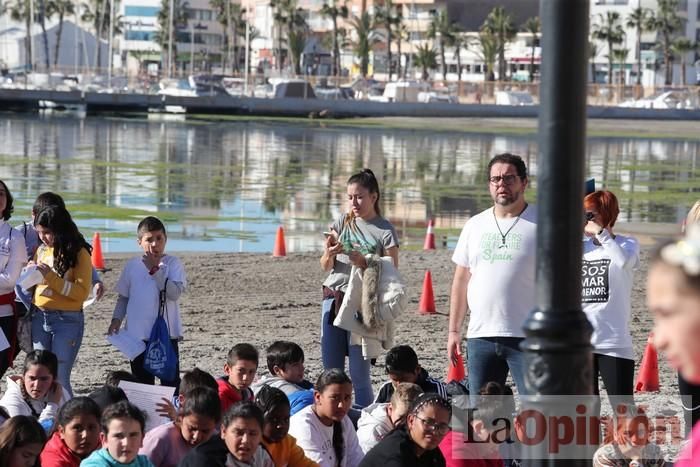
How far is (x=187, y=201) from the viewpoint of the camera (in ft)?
85.5

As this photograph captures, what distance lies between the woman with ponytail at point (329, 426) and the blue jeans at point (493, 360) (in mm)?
690

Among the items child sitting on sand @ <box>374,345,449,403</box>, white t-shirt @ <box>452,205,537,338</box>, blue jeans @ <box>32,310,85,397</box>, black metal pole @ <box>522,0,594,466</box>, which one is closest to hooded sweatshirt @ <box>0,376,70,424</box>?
blue jeans @ <box>32,310,85,397</box>

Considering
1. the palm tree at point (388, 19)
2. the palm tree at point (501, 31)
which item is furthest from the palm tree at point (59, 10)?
the palm tree at point (501, 31)

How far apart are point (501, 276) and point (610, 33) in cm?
12280

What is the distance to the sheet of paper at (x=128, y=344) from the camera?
A: 27.3ft

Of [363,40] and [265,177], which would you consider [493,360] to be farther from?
[363,40]

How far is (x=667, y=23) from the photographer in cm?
12512

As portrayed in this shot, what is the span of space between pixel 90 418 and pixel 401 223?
55.3 feet

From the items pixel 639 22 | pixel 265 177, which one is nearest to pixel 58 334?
pixel 265 177

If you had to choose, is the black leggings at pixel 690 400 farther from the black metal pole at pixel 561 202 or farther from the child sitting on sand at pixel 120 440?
the black metal pole at pixel 561 202

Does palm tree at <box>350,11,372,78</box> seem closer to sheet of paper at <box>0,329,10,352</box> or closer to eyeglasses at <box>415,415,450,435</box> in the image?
sheet of paper at <box>0,329,10,352</box>

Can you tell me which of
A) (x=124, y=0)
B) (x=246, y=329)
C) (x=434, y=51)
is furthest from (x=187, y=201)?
(x=124, y=0)

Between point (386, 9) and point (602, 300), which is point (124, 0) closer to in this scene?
point (386, 9)

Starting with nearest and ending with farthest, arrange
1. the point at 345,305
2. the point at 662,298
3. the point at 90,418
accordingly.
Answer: the point at 662,298, the point at 90,418, the point at 345,305
